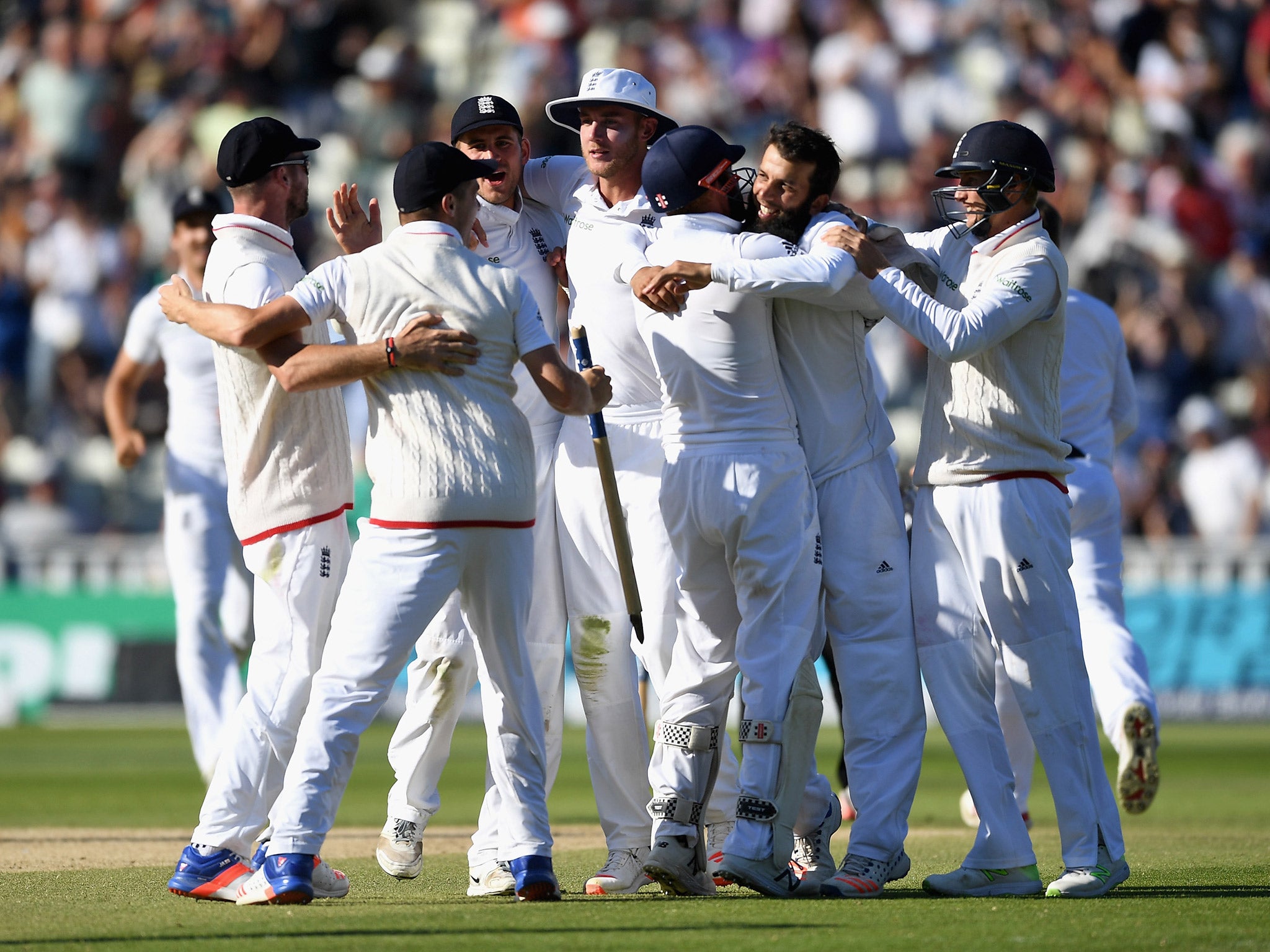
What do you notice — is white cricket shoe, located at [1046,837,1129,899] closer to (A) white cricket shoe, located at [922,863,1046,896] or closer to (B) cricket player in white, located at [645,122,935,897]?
(A) white cricket shoe, located at [922,863,1046,896]

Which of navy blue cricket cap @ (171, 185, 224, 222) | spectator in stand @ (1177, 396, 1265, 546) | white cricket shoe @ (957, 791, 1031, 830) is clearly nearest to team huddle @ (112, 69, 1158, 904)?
white cricket shoe @ (957, 791, 1031, 830)

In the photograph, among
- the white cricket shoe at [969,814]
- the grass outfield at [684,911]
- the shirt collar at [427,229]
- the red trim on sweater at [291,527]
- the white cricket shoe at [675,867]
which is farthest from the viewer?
the white cricket shoe at [969,814]

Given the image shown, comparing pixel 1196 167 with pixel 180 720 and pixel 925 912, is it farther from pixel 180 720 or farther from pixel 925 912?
pixel 925 912

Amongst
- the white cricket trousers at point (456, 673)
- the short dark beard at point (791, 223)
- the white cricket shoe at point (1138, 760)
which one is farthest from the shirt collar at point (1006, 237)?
the white cricket shoe at point (1138, 760)

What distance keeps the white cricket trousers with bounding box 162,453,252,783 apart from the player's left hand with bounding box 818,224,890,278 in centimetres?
458

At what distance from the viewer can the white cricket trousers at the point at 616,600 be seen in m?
7.00

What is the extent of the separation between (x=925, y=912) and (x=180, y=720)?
12099mm

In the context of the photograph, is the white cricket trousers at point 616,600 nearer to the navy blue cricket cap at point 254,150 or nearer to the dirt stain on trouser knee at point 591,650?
the dirt stain on trouser knee at point 591,650

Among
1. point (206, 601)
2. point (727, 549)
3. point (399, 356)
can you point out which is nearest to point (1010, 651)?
point (727, 549)

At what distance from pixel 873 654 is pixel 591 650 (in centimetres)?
120

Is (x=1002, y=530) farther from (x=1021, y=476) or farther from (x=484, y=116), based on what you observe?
(x=484, y=116)

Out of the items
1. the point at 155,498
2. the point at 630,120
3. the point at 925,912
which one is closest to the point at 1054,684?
the point at 925,912

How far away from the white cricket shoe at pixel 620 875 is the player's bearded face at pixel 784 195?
2459 mm

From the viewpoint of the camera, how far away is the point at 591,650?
7.12 m
